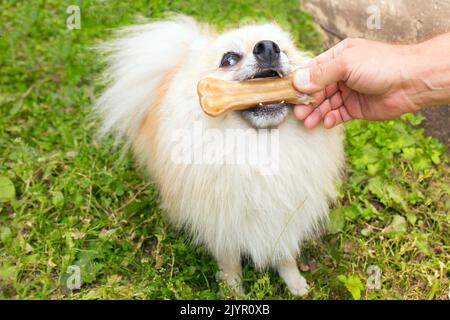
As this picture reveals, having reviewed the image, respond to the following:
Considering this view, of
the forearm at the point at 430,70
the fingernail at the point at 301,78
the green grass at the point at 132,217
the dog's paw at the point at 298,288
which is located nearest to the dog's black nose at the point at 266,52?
the fingernail at the point at 301,78

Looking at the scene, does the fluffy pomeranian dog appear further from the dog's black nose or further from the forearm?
the forearm

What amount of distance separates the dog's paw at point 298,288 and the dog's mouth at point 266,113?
85 cm

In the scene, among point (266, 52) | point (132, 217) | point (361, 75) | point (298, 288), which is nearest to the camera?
point (266, 52)

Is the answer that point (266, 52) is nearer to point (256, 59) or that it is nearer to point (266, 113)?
point (256, 59)

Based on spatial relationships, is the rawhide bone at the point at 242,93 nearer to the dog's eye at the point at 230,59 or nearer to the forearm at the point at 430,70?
the dog's eye at the point at 230,59

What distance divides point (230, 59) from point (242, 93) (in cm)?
23

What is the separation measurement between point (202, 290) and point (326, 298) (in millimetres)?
580

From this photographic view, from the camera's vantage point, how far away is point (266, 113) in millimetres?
1854

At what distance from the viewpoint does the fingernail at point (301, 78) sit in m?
1.86

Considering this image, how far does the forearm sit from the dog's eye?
67cm

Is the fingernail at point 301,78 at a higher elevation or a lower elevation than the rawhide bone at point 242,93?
higher

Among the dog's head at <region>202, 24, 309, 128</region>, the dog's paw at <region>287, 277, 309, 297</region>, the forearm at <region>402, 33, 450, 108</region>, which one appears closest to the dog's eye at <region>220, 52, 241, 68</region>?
the dog's head at <region>202, 24, 309, 128</region>

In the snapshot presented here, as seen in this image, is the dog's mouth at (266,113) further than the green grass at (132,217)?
No

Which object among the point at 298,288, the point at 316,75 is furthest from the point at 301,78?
the point at 298,288
